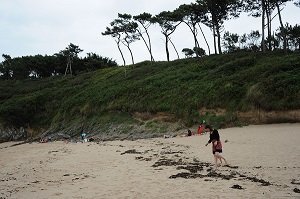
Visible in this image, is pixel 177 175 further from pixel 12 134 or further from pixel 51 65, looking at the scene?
pixel 51 65

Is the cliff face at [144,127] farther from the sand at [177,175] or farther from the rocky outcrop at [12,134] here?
the sand at [177,175]

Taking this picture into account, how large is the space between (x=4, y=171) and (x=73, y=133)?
858 inches

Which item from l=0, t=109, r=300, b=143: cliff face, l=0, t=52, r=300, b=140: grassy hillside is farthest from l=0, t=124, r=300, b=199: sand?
l=0, t=52, r=300, b=140: grassy hillside

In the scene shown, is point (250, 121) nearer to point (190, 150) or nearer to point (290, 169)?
point (190, 150)

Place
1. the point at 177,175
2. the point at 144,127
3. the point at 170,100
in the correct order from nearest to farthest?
the point at 177,175, the point at 144,127, the point at 170,100

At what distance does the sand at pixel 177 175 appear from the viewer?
32.0 feet

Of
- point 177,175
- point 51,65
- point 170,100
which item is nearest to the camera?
point 177,175

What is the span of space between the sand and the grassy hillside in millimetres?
8574

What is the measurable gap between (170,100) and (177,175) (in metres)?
23.4

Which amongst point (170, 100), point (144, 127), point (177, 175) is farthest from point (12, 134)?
point (177, 175)

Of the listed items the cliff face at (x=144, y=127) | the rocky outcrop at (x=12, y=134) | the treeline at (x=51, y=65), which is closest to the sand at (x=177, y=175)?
the cliff face at (x=144, y=127)

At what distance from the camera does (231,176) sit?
37.3ft

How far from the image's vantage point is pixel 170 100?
116 ft

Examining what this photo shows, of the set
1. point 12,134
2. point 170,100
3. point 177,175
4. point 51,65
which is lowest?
point 12,134
